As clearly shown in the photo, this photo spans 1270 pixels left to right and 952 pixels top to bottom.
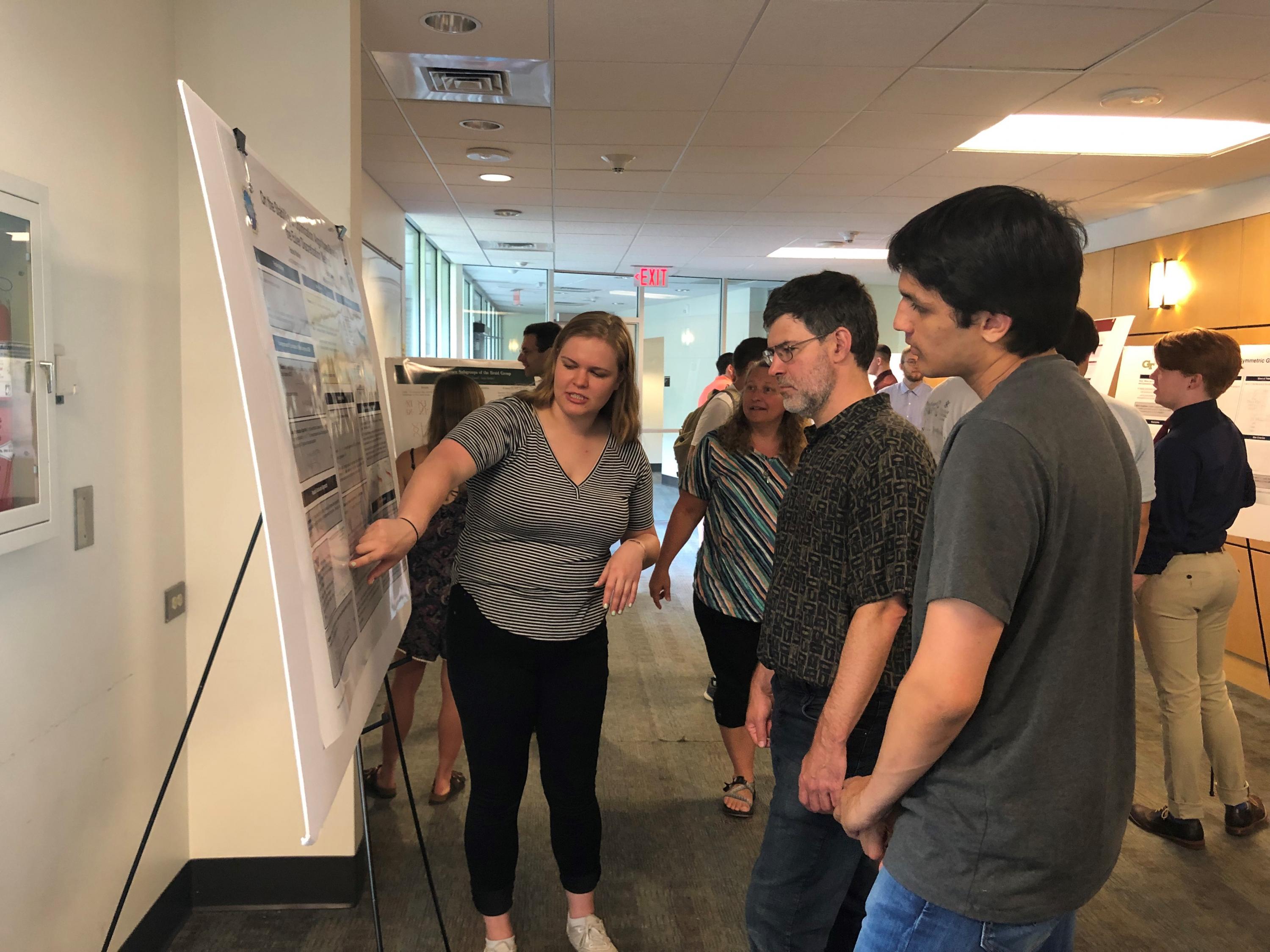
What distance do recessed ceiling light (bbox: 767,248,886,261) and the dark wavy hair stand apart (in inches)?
274

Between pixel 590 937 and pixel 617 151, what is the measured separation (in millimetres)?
3845

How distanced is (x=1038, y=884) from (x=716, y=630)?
168 centimetres

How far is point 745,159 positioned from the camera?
4730 mm

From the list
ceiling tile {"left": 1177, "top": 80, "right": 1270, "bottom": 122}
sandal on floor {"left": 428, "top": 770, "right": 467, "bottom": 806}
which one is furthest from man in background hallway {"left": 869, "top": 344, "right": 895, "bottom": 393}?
sandal on floor {"left": 428, "top": 770, "right": 467, "bottom": 806}

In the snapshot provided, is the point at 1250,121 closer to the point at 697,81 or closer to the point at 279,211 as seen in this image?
the point at 697,81

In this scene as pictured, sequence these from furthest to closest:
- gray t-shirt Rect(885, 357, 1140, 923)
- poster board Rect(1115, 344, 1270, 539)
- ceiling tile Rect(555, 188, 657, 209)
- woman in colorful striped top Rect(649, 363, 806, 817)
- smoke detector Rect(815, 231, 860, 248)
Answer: smoke detector Rect(815, 231, 860, 248) < ceiling tile Rect(555, 188, 657, 209) < poster board Rect(1115, 344, 1270, 539) < woman in colorful striped top Rect(649, 363, 806, 817) < gray t-shirt Rect(885, 357, 1140, 923)

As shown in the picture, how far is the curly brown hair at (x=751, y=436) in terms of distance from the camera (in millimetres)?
2584

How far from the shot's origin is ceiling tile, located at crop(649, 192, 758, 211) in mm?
5770

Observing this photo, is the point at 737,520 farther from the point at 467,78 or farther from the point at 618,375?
the point at 467,78

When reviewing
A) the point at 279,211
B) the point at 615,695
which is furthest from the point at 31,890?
the point at 615,695

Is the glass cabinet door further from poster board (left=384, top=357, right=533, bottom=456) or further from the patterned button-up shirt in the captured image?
poster board (left=384, top=357, right=533, bottom=456)

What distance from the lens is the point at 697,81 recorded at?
3.48 m

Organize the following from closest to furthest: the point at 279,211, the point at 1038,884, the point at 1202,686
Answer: the point at 1038,884, the point at 279,211, the point at 1202,686

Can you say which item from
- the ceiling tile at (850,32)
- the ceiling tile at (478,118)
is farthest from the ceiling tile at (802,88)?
the ceiling tile at (478,118)
